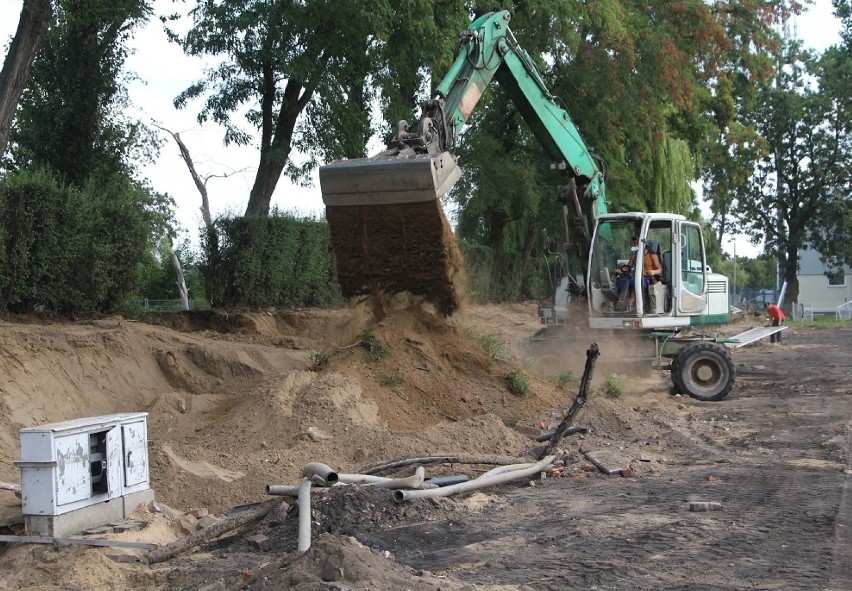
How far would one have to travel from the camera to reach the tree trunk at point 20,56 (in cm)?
1284

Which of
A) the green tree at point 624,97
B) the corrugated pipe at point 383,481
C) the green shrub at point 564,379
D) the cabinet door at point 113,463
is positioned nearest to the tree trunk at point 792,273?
the green tree at point 624,97

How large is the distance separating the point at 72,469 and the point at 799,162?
4940 cm

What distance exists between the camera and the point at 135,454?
7133 mm

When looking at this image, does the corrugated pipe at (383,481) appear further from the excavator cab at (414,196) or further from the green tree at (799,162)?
the green tree at (799,162)

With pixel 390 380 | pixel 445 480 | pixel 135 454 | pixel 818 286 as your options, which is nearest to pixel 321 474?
pixel 445 480

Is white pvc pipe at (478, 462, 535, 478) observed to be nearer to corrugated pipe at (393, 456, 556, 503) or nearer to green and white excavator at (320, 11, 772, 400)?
corrugated pipe at (393, 456, 556, 503)

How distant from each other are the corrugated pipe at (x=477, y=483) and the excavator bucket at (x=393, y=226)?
317 centimetres

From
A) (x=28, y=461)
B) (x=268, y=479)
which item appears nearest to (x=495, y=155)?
(x=268, y=479)

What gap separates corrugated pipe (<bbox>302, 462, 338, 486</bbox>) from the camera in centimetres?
698

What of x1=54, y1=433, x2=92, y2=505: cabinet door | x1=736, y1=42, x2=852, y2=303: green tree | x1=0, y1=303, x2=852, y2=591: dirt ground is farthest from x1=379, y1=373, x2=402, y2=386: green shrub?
x1=736, y1=42, x2=852, y2=303: green tree

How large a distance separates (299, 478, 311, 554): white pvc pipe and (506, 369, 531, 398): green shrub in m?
5.60

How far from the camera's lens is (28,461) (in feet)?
21.1

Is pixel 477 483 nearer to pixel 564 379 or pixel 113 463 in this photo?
pixel 113 463

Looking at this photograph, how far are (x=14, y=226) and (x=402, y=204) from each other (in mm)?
5645
